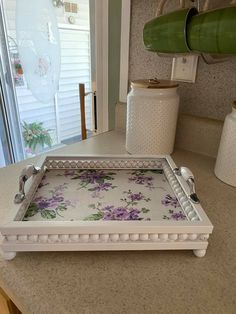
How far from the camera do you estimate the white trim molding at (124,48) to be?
0.89 m

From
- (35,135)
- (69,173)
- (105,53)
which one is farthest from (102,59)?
(35,135)

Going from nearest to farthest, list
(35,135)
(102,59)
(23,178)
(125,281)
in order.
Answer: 1. (125,281)
2. (23,178)
3. (102,59)
4. (35,135)

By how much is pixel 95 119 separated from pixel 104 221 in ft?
2.86

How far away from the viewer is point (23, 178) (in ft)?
1.60

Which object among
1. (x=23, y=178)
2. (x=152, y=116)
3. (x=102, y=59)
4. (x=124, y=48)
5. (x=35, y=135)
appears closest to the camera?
(x=23, y=178)

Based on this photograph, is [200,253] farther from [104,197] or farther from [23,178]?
[23,178]

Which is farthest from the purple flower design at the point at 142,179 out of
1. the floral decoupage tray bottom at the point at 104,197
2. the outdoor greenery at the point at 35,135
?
the outdoor greenery at the point at 35,135

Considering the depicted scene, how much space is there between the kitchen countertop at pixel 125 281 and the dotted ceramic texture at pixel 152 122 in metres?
0.35

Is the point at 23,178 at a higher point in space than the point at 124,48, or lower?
lower

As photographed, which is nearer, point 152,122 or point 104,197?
point 104,197

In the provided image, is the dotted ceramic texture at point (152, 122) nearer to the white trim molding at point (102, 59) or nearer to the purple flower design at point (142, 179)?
the purple flower design at point (142, 179)

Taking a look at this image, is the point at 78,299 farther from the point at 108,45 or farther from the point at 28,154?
the point at 28,154

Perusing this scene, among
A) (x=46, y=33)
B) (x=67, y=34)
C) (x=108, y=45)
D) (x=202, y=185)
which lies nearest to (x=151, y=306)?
(x=202, y=185)

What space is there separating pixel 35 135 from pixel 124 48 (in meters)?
1.69
